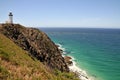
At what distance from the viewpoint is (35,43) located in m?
37.8

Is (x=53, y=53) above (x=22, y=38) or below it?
below

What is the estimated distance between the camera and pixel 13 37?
34531 millimetres

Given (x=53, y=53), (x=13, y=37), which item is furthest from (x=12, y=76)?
(x=53, y=53)

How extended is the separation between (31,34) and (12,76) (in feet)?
96.5

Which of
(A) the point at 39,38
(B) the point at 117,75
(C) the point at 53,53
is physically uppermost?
(A) the point at 39,38

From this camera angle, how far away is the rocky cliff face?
34.1m

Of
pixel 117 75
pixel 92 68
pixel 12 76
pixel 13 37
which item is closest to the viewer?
pixel 12 76

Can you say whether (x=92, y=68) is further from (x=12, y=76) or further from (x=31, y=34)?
(x=12, y=76)

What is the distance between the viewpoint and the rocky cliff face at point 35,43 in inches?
1342

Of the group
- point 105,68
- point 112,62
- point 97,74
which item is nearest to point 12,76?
point 97,74

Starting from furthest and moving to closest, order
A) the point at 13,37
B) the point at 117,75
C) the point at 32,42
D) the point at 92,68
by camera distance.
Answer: the point at 92,68, the point at 117,75, the point at 32,42, the point at 13,37

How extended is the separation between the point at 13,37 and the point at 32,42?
3.88 m

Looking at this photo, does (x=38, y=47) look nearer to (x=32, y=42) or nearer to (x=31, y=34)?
(x=32, y=42)

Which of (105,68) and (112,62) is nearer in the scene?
(105,68)
